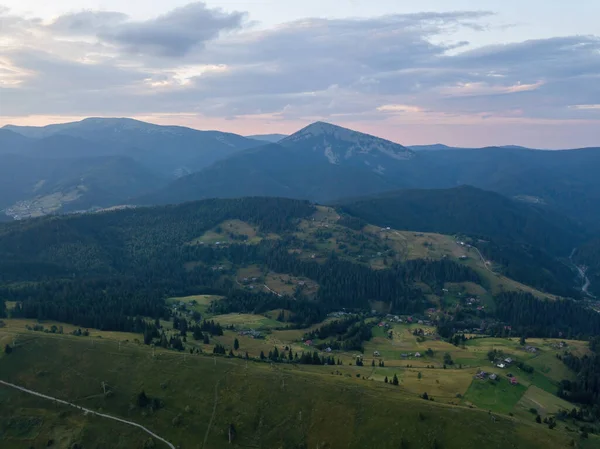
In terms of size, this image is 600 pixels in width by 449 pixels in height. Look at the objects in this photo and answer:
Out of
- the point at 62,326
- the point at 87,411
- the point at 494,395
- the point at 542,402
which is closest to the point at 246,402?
the point at 87,411

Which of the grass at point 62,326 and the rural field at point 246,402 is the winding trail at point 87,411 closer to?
the rural field at point 246,402

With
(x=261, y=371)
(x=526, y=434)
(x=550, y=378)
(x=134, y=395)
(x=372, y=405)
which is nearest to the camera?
(x=526, y=434)

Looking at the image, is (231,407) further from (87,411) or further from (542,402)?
(542,402)

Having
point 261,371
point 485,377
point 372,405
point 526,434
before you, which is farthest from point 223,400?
point 485,377

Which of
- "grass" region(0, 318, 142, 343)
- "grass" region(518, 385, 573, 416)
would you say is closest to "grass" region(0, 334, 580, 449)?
"grass" region(0, 318, 142, 343)

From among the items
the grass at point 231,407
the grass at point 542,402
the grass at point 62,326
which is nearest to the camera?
the grass at point 231,407

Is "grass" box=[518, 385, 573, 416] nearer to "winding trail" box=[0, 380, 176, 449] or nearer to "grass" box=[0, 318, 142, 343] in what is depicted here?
"winding trail" box=[0, 380, 176, 449]

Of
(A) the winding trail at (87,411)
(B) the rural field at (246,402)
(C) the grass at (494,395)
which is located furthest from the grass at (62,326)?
(C) the grass at (494,395)

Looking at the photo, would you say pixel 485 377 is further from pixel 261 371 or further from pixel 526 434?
pixel 261 371
